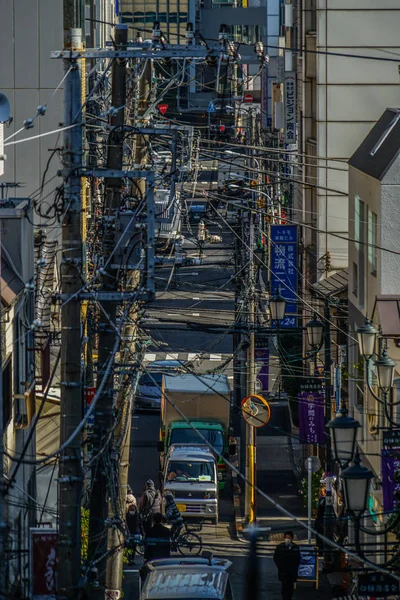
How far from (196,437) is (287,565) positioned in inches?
475

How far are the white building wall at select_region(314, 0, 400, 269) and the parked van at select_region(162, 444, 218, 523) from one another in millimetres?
7983

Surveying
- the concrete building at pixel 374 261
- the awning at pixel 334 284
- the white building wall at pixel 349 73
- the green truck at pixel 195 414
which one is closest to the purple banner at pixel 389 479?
the concrete building at pixel 374 261

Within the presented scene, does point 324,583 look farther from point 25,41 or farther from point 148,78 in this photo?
point 25,41

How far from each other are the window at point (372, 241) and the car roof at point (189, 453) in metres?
8.76

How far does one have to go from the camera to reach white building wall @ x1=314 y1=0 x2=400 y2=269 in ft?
112

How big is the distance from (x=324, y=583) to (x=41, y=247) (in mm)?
8494

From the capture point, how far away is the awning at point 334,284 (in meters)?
29.8

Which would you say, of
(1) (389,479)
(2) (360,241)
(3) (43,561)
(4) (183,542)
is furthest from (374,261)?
(3) (43,561)

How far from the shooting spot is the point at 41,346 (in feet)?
68.5

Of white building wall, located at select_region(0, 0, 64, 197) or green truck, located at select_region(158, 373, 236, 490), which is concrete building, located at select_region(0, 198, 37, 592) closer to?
white building wall, located at select_region(0, 0, 64, 197)

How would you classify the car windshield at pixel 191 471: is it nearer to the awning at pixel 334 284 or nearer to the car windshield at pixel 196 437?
the car windshield at pixel 196 437

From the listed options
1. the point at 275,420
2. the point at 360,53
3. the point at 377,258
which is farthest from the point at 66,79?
the point at 275,420

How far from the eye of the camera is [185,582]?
1880 centimetres

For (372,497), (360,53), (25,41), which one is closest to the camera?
(372,497)
